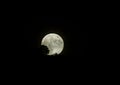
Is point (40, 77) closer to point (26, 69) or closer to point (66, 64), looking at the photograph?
point (26, 69)

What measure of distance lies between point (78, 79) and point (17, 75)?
5.09 feet

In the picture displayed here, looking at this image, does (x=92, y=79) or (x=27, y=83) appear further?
(x=92, y=79)

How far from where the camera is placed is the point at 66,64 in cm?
545

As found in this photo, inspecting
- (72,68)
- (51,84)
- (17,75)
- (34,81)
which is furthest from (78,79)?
(17,75)

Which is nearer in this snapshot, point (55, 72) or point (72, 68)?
point (55, 72)

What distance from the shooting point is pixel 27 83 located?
490 centimetres

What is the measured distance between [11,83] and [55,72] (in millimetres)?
1092

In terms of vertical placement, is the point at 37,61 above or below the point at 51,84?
above

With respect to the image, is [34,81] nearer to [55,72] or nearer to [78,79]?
[55,72]

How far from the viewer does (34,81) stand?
496cm

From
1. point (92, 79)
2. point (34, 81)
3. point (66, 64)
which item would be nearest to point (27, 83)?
point (34, 81)

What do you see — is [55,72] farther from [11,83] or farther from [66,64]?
[11,83]

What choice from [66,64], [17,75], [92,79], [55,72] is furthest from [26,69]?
[92,79]

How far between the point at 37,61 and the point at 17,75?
60 centimetres
